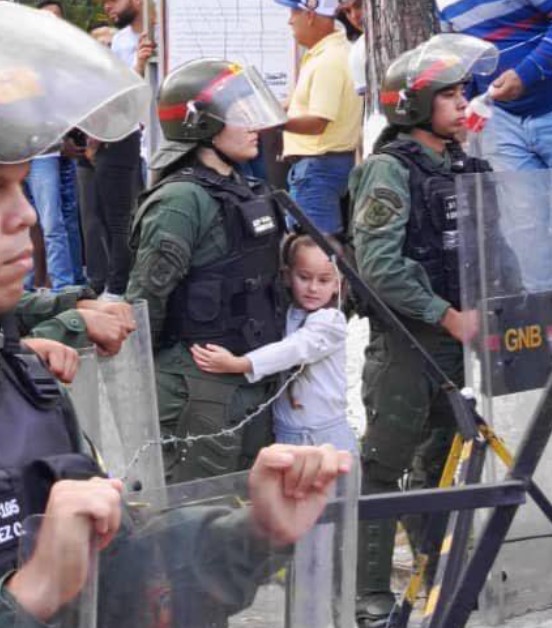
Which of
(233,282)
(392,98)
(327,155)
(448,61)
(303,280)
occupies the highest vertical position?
(448,61)

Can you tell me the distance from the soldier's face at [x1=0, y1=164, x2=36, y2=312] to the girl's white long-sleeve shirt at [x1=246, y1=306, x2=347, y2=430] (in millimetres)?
3263

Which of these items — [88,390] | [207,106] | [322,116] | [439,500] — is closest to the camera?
[439,500]

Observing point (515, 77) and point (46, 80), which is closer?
point (46, 80)

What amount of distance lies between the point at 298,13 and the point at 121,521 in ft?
23.8

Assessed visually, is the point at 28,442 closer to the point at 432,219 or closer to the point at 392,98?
the point at 432,219

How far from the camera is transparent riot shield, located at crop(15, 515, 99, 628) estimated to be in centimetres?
188

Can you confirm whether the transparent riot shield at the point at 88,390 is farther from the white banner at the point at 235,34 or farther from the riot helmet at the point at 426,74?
the white banner at the point at 235,34

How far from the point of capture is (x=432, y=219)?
569cm

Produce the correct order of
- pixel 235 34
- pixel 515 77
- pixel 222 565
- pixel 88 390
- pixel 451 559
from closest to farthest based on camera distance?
pixel 222 565, pixel 88 390, pixel 451 559, pixel 515 77, pixel 235 34

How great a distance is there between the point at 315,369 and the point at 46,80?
3.43 meters

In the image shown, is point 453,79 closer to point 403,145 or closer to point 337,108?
point 403,145

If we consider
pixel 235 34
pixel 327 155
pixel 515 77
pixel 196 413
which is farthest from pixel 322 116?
pixel 196 413

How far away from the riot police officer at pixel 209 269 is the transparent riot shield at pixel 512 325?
0.65 metres

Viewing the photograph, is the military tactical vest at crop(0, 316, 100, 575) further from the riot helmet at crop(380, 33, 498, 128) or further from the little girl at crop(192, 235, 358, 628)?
the riot helmet at crop(380, 33, 498, 128)
